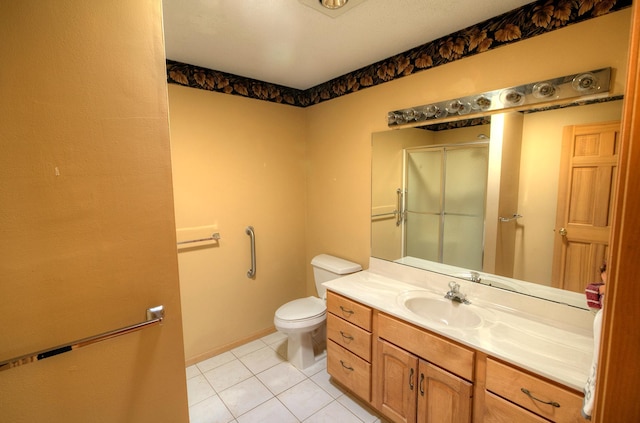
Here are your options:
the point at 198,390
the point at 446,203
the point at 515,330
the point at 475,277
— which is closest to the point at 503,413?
the point at 515,330

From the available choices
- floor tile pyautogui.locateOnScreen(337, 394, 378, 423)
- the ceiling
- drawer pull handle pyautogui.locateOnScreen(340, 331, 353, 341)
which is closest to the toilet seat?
drawer pull handle pyautogui.locateOnScreen(340, 331, 353, 341)

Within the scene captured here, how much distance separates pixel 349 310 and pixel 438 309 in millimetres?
557

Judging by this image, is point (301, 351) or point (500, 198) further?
point (301, 351)

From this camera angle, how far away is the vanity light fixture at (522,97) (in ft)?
4.33

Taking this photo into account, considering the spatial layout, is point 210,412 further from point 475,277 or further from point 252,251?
point 475,277

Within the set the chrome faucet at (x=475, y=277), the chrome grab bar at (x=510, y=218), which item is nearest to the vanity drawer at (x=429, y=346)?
the chrome faucet at (x=475, y=277)

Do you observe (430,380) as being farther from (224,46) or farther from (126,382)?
(224,46)

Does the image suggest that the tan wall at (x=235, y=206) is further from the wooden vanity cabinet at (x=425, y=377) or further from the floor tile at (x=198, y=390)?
the wooden vanity cabinet at (x=425, y=377)

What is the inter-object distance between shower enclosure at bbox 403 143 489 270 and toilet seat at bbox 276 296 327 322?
847 mm

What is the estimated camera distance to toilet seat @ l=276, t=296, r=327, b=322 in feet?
7.36

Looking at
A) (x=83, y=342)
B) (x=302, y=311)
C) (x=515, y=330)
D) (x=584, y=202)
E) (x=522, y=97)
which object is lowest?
(x=302, y=311)

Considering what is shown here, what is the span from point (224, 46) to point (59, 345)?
183 centimetres

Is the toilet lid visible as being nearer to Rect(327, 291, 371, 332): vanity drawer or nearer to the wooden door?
Rect(327, 291, 371, 332): vanity drawer

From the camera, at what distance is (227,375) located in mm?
2270
